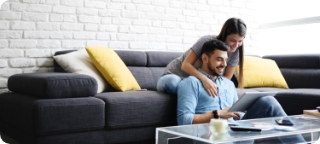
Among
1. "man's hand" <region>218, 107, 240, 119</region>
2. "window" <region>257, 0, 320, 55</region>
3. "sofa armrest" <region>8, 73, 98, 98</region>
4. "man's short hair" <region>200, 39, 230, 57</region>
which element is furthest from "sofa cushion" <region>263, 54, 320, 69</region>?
"sofa armrest" <region>8, 73, 98, 98</region>

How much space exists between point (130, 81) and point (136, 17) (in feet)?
3.10

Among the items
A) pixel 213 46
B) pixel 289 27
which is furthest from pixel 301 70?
pixel 213 46

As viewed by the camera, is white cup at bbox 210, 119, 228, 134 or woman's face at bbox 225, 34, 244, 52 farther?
woman's face at bbox 225, 34, 244, 52

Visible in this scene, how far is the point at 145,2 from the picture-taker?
4.10 m

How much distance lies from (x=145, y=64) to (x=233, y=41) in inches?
41.3

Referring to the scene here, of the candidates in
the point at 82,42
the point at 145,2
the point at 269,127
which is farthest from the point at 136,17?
the point at 269,127

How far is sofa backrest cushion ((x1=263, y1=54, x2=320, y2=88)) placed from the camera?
3.94m

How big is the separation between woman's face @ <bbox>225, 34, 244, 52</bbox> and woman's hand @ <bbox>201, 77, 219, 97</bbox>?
1.16ft

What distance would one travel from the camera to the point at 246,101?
247 centimetres

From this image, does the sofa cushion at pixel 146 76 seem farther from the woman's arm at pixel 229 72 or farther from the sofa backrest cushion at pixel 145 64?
the woman's arm at pixel 229 72

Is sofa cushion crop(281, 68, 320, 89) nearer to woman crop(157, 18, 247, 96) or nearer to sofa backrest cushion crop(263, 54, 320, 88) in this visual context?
sofa backrest cushion crop(263, 54, 320, 88)

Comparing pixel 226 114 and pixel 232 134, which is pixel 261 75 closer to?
pixel 226 114

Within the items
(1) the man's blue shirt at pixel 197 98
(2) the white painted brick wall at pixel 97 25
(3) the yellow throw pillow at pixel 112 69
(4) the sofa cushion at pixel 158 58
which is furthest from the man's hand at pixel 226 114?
(2) the white painted brick wall at pixel 97 25

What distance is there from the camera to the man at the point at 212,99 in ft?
8.23
